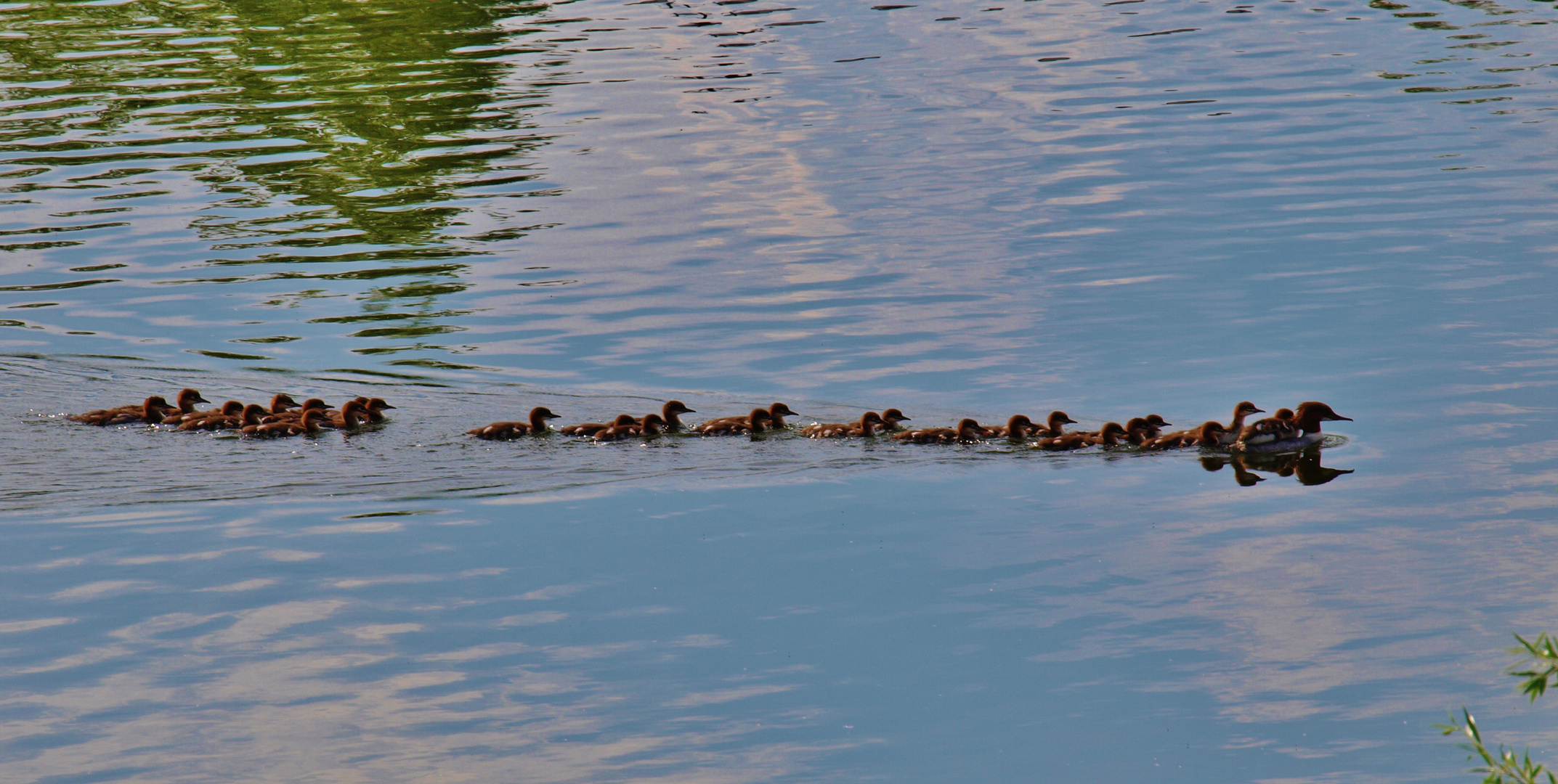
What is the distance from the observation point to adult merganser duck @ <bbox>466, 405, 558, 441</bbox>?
45.4ft

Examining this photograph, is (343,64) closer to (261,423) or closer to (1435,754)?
(261,423)

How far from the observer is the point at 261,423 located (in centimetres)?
1425

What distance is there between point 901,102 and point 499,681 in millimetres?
19001

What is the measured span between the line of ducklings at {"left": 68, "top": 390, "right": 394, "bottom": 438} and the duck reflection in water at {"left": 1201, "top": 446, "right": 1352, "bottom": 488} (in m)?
7.05

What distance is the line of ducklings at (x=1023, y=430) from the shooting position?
42.6 ft

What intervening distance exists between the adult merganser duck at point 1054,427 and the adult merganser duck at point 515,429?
162 inches

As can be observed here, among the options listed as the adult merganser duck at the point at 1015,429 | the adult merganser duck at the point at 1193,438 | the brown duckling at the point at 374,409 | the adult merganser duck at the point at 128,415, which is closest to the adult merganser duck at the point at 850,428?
the adult merganser duck at the point at 1015,429

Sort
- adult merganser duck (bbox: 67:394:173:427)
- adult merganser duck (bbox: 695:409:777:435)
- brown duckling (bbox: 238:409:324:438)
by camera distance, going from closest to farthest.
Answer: adult merganser duck (bbox: 695:409:777:435), brown duckling (bbox: 238:409:324:438), adult merganser duck (bbox: 67:394:173:427)

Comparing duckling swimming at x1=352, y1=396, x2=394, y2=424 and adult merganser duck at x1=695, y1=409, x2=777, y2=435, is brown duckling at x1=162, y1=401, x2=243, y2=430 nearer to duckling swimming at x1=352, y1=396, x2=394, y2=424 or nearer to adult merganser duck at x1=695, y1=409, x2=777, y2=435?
duckling swimming at x1=352, y1=396, x2=394, y2=424

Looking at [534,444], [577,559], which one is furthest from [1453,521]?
[534,444]

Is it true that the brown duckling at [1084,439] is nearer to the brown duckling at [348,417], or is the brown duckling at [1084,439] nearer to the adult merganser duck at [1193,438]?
the adult merganser duck at [1193,438]

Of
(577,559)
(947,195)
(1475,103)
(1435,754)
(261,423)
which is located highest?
(1475,103)

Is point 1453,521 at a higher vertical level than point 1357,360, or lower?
lower

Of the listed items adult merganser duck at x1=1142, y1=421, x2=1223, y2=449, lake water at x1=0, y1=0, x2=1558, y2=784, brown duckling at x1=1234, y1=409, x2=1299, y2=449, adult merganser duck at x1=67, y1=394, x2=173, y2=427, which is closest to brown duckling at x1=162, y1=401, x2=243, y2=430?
adult merganser duck at x1=67, y1=394, x2=173, y2=427
